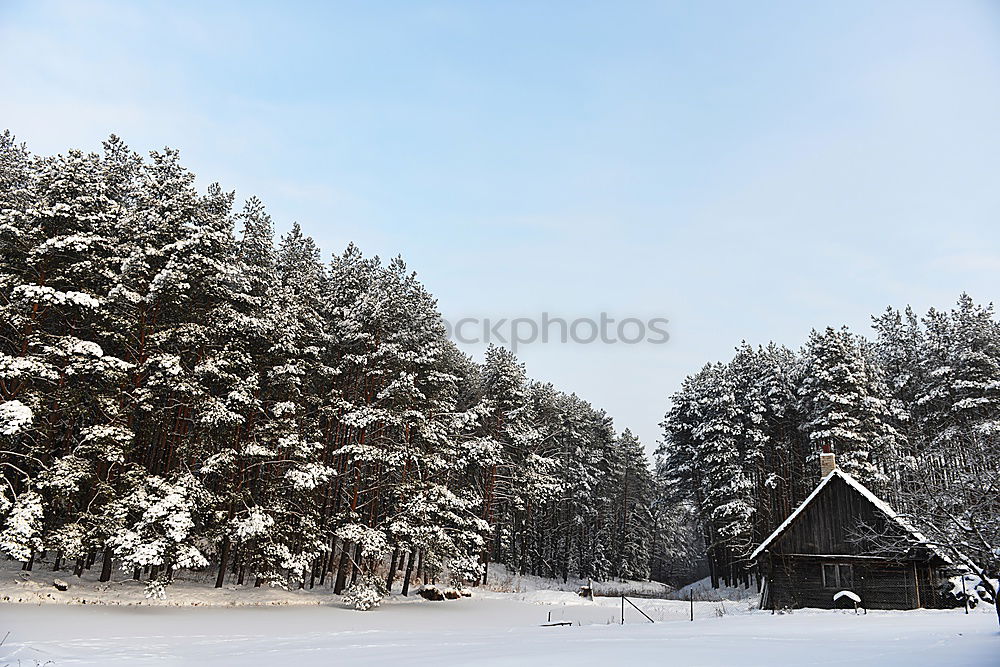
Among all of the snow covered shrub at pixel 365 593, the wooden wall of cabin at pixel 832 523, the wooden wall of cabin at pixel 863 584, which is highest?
the wooden wall of cabin at pixel 832 523

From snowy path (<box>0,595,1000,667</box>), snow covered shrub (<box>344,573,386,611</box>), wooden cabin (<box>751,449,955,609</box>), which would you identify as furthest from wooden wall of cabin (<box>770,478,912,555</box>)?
snow covered shrub (<box>344,573,386,611</box>)

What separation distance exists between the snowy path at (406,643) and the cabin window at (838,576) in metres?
9.82

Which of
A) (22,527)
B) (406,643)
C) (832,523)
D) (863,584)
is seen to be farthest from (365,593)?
(863,584)

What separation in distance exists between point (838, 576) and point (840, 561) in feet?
2.17

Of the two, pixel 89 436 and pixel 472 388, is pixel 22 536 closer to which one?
pixel 89 436

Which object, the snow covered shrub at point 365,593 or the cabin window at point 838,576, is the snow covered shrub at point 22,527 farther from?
the cabin window at point 838,576

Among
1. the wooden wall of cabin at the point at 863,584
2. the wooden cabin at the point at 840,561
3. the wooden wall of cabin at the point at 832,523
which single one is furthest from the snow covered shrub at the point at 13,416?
the wooden wall of cabin at the point at 863,584

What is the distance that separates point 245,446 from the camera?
81.3 feet

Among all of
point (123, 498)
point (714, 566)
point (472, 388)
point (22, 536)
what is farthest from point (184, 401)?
point (714, 566)

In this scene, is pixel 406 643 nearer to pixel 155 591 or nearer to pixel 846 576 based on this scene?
pixel 155 591

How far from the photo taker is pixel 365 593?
2555cm

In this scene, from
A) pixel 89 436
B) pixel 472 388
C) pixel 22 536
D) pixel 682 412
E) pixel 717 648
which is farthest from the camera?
pixel 682 412

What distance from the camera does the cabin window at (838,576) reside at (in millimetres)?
27422

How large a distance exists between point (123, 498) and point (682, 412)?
133ft
